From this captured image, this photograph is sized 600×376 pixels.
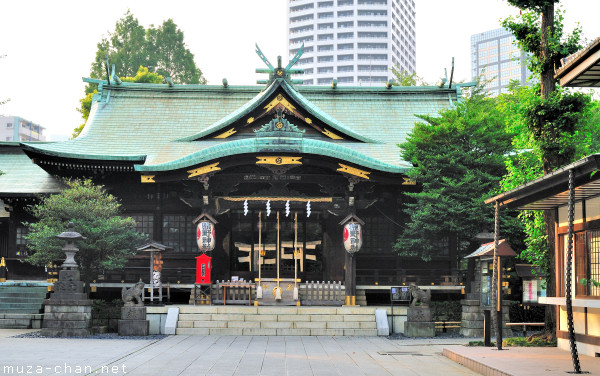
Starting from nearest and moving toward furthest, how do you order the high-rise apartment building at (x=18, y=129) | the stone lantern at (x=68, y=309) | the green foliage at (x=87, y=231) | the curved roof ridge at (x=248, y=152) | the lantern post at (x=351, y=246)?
the stone lantern at (x=68, y=309), the green foliage at (x=87, y=231), the curved roof ridge at (x=248, y=152), the lantern post at (x=351, y=246), the high-rise apartment building at (x=18, y=129)

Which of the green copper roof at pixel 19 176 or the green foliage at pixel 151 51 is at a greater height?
the green foliage at pixel 151 51

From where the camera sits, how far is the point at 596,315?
1487 cm

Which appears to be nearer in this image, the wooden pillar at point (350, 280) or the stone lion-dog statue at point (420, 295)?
the stone lion-dog statue at point (420, 295)

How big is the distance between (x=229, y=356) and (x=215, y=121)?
17422 millimetres

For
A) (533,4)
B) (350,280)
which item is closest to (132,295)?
(350,280)

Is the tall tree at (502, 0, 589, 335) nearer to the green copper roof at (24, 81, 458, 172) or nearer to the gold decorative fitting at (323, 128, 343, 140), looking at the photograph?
the green copper roof at (24, 81, 458, 172)

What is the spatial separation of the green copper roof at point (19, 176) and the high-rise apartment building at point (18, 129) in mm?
97668

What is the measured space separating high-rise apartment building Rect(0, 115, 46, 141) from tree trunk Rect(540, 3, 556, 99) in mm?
118284

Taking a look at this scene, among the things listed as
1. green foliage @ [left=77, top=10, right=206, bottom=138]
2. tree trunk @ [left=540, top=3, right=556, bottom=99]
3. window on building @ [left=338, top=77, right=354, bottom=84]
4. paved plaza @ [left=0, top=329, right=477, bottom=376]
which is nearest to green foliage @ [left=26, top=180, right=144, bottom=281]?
paved plaza @ [left=0, top=329, right=477, bottom=376]

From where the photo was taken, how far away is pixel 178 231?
28.0 meters

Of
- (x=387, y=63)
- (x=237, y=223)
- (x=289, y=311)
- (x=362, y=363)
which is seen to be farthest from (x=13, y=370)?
(x=387, y=63)

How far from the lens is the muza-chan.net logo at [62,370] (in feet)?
42.1

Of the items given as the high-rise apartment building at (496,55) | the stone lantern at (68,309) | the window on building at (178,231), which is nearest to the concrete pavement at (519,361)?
the stone lantern at (68,309)

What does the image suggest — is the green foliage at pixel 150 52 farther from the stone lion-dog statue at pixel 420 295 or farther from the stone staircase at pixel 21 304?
the stone lion-dog statue at pixel 420 295
